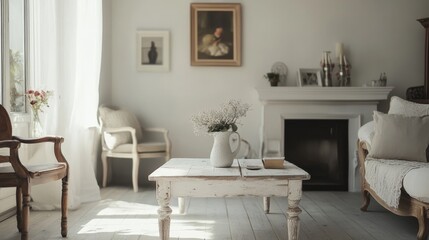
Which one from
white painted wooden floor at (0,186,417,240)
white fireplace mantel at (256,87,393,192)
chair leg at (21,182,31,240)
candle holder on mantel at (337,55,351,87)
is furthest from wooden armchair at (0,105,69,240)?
candle holder on mantel at (337,55,351,87)

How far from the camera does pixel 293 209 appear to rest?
266 centimetres

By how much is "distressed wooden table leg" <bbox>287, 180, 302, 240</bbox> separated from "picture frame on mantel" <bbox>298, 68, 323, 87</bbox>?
262 centimetres

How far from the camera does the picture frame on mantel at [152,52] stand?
5258 millimetres

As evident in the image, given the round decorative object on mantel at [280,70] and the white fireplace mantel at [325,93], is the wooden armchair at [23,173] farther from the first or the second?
the round decorative object on mantel at [280,70]

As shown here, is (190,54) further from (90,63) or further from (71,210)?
(71,210)

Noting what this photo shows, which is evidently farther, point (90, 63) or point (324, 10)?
point (324, 10)

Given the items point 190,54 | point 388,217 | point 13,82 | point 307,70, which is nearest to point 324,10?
point 307,70

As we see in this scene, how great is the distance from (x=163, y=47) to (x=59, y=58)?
62.0 inches

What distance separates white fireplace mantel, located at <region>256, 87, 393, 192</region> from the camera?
4.89 meters

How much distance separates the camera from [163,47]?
527cm

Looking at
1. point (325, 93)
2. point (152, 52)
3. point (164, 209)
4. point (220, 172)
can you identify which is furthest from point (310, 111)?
point (164, 209)

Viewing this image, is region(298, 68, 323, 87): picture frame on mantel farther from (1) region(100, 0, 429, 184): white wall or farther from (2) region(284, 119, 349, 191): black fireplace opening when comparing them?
(2) region(284, 119, 349, 191): black fireplace opening

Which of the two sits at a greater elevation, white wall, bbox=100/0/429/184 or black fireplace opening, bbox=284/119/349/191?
white wall, bbox=100/0/429/184

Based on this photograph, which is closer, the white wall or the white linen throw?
the white linen throw
